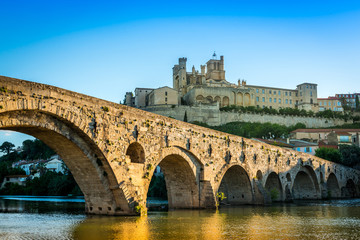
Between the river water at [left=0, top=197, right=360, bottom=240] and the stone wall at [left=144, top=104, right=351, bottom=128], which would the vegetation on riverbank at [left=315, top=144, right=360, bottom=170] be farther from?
the stone wall at [left=144, top=104, right=351, bottom=128]

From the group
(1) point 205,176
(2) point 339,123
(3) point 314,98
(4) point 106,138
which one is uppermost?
(3) point 314,98

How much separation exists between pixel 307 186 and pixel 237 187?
15166 mm

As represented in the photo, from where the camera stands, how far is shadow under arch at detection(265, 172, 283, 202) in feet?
105

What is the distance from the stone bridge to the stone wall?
50.0m

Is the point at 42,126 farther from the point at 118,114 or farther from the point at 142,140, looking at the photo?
the point at 142,140

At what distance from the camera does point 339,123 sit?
93.0 meters

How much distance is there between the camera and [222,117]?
84.7 meters

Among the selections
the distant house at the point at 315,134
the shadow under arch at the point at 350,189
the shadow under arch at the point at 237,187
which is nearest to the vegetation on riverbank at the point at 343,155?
the shadow under arch at the point at 350,189

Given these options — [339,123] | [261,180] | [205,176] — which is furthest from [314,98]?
[205,176]

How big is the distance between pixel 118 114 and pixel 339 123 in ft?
287

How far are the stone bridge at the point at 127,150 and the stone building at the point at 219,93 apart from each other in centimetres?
5534

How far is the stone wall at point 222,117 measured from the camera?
79.6m

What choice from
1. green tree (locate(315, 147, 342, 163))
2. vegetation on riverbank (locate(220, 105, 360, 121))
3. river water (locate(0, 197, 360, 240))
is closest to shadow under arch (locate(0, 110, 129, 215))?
river water (locate(0, 197, 360, 240))

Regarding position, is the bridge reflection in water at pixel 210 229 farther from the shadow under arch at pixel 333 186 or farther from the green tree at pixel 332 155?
the green tree at pixel 332 155
